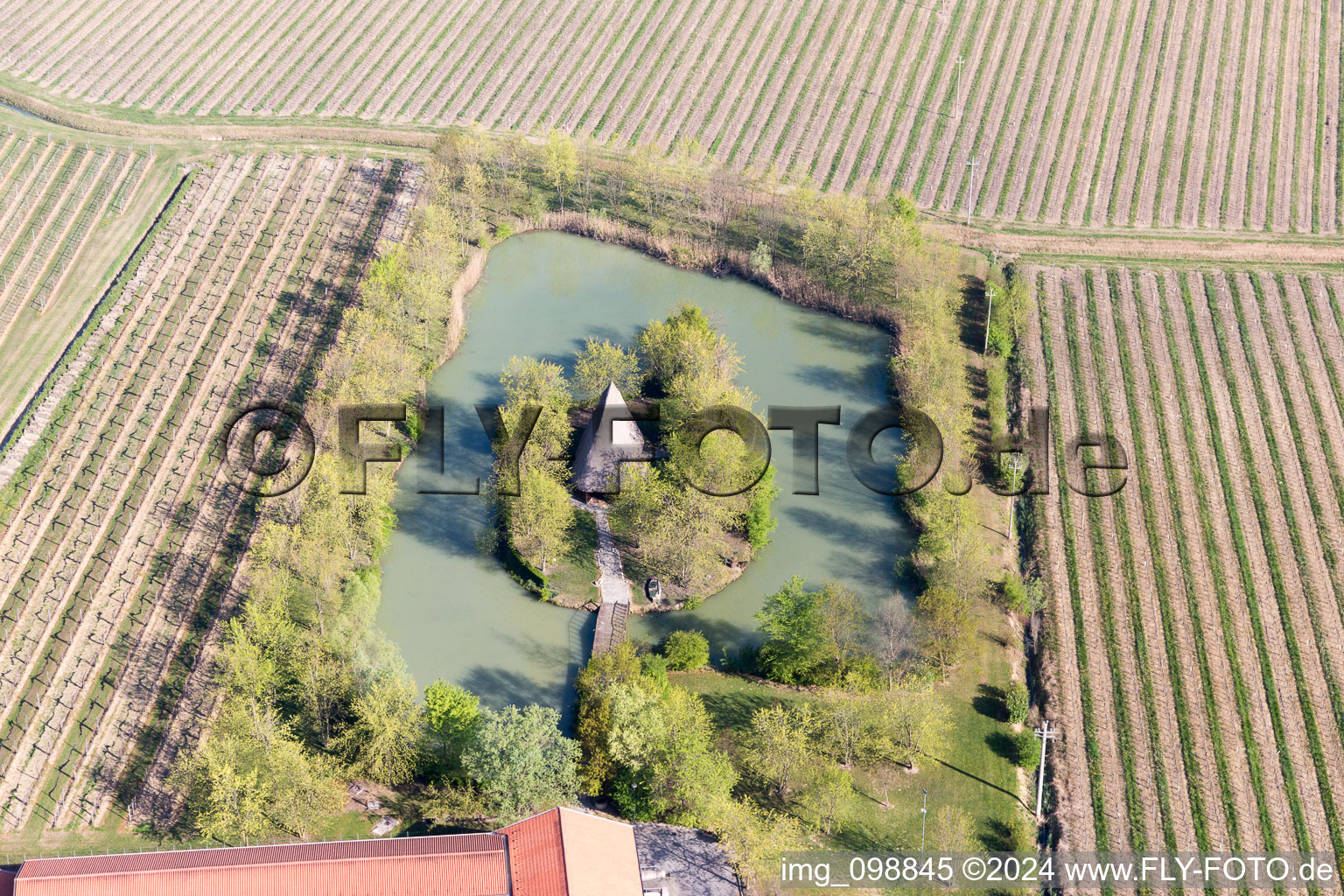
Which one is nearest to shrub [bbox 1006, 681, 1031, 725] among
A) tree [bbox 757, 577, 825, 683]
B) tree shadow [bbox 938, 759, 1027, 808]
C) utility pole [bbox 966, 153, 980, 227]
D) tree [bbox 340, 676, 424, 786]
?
tree shadow [bbox 938, 759, 1027, 808]

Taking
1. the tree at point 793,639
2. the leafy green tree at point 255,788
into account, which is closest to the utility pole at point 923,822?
the tree at point 793,639

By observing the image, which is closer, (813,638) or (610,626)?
(813,638)

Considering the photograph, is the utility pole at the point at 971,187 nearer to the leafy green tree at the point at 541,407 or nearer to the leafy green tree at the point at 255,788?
the leafy green tree at the point at 541,407

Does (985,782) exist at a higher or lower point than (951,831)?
higher

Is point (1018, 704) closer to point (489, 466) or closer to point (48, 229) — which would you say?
point (489, 466)

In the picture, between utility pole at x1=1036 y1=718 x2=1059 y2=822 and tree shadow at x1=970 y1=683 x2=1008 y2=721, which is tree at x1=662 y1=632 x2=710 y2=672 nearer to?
tree shadow at x1=970 y1=683 x2=1008 y2=721

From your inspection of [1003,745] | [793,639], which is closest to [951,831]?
[1003,745]

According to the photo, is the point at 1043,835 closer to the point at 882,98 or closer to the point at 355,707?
the point at 355,707
